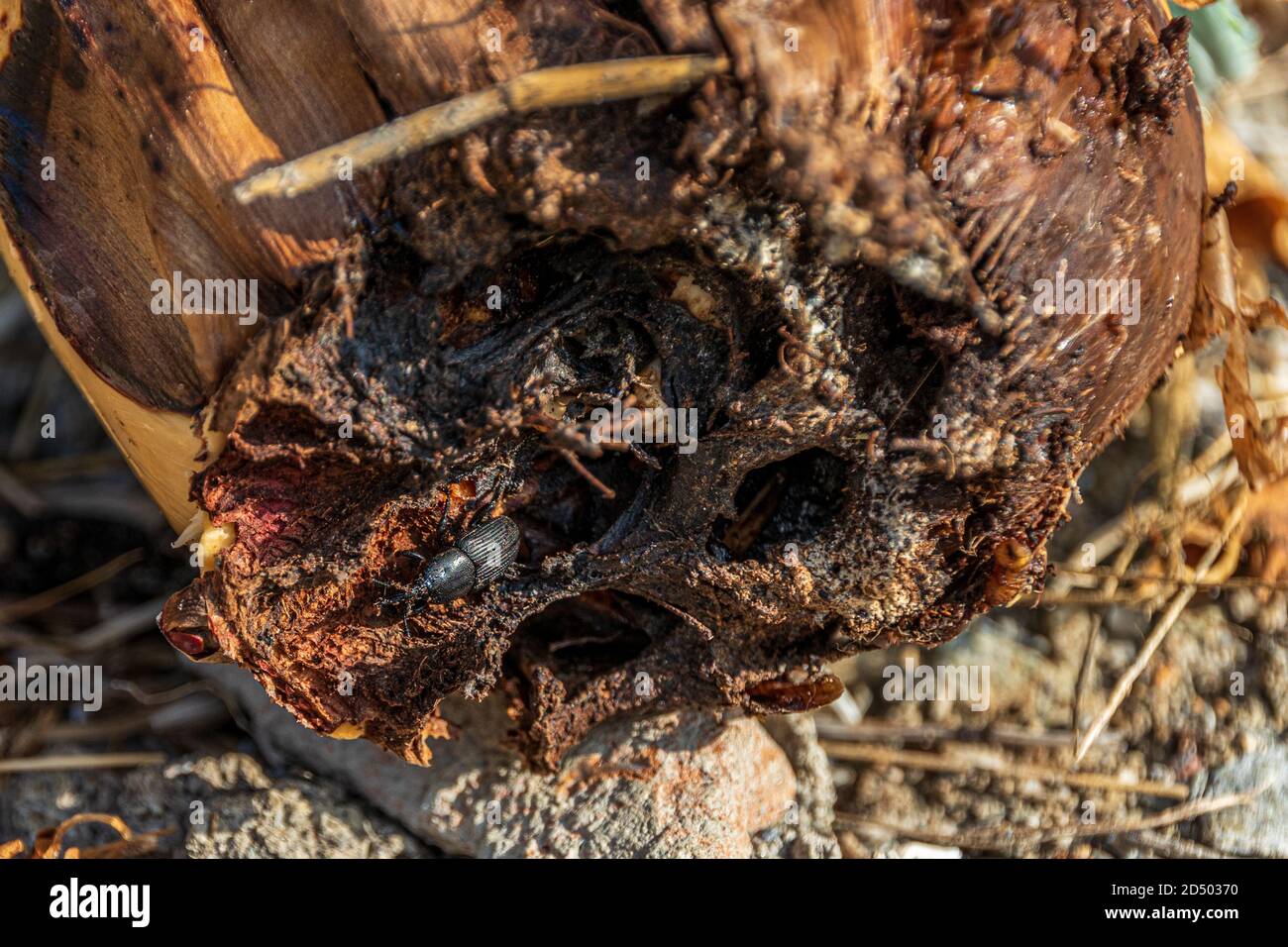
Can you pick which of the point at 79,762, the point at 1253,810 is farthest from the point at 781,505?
the point at 79,762

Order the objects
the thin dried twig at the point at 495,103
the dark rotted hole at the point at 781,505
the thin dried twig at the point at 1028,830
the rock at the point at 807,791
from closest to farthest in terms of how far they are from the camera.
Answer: the thin dried twig at the point at 495,103
the dark rotted hole at the point at 781,505
the rock at the point at 807,791
the thin dried twig at the point at 1028,830

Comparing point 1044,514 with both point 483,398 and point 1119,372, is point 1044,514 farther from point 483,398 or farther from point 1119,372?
point 483,398

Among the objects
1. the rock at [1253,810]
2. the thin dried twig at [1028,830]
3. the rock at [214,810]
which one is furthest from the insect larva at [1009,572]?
the rock at [214,810]

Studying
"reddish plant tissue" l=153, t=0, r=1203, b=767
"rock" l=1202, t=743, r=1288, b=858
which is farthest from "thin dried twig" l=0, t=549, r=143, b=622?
"rock" l=1202, t=743, r=1288, b=858

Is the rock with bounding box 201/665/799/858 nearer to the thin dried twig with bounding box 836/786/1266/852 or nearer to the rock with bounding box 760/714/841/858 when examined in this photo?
the rock with bounding box 760/714/841/858

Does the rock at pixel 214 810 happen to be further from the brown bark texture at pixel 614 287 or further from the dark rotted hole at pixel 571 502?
the dark rotted hole at pixel 571 502

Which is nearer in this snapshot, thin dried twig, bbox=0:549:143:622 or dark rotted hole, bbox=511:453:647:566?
dark rotted hole, bbox=511:453:647:566
